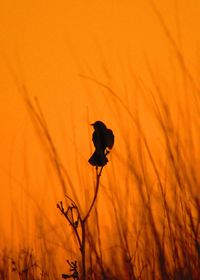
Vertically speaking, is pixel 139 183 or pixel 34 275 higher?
pixel 139 183

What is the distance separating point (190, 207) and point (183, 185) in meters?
0.07


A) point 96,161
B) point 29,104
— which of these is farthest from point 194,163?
point 96,161

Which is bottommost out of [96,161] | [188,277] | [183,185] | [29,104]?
[188,277]

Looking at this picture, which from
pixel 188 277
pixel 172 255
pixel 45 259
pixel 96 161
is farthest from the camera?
pixel 45 259

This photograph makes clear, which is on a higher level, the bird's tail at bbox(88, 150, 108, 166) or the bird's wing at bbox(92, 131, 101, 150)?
the bird's wing at bbox(92, 131, 101, 150)

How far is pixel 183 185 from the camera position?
5.00ft

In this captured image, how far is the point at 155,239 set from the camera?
1.48 metres

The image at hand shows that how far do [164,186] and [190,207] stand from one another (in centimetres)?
12

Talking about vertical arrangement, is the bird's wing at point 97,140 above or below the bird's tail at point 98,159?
above

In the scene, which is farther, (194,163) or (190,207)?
(194,163)

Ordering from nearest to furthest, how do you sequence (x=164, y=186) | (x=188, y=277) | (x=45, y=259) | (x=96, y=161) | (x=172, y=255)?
(x=96, y=161) → (x=188, y=277) → (x=172, y=255) → (x=164, y=186) → (x=45, y=259)

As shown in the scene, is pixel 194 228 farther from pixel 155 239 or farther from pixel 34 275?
pixel 34 275

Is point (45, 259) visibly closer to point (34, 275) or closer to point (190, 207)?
point (34, 275)

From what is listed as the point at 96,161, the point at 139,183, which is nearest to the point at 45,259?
the point at 139,183
